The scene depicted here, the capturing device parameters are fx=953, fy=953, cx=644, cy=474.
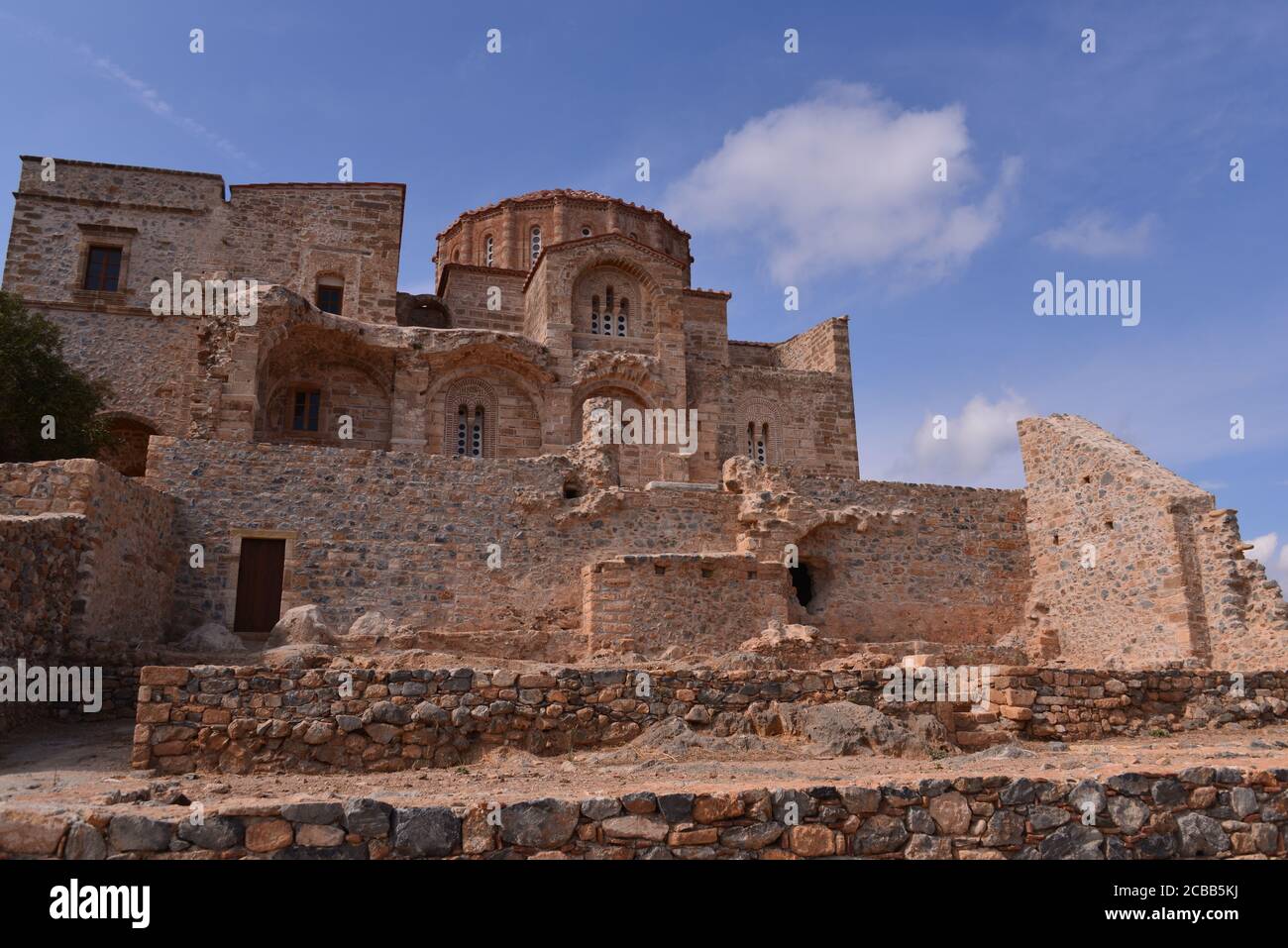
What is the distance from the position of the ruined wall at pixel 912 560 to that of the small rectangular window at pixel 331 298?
14.0m

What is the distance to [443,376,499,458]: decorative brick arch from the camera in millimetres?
22797

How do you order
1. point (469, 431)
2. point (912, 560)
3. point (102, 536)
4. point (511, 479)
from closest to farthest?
point (102, 536), point (511, 479), point (912, 560), point (469, 431)

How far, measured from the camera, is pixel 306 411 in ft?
74.0

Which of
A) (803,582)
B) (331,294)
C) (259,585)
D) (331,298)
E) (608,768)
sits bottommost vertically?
(608,768)

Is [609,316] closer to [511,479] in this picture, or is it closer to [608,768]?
[511,479]

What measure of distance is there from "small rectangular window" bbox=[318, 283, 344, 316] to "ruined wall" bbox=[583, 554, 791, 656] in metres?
13.7

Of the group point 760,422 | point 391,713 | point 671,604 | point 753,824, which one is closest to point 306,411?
point 760,422

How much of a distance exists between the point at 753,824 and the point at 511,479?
11.4 meters

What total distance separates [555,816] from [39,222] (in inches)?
996

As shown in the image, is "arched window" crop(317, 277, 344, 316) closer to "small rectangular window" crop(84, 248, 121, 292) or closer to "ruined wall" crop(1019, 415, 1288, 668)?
"small rectangular window" crop(84, 248, 121, 292)

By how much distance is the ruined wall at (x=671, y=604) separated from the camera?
14.4 m

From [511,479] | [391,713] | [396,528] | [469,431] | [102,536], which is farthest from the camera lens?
[469,431]

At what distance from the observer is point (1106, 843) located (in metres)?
5.47

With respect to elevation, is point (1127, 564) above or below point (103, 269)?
below
